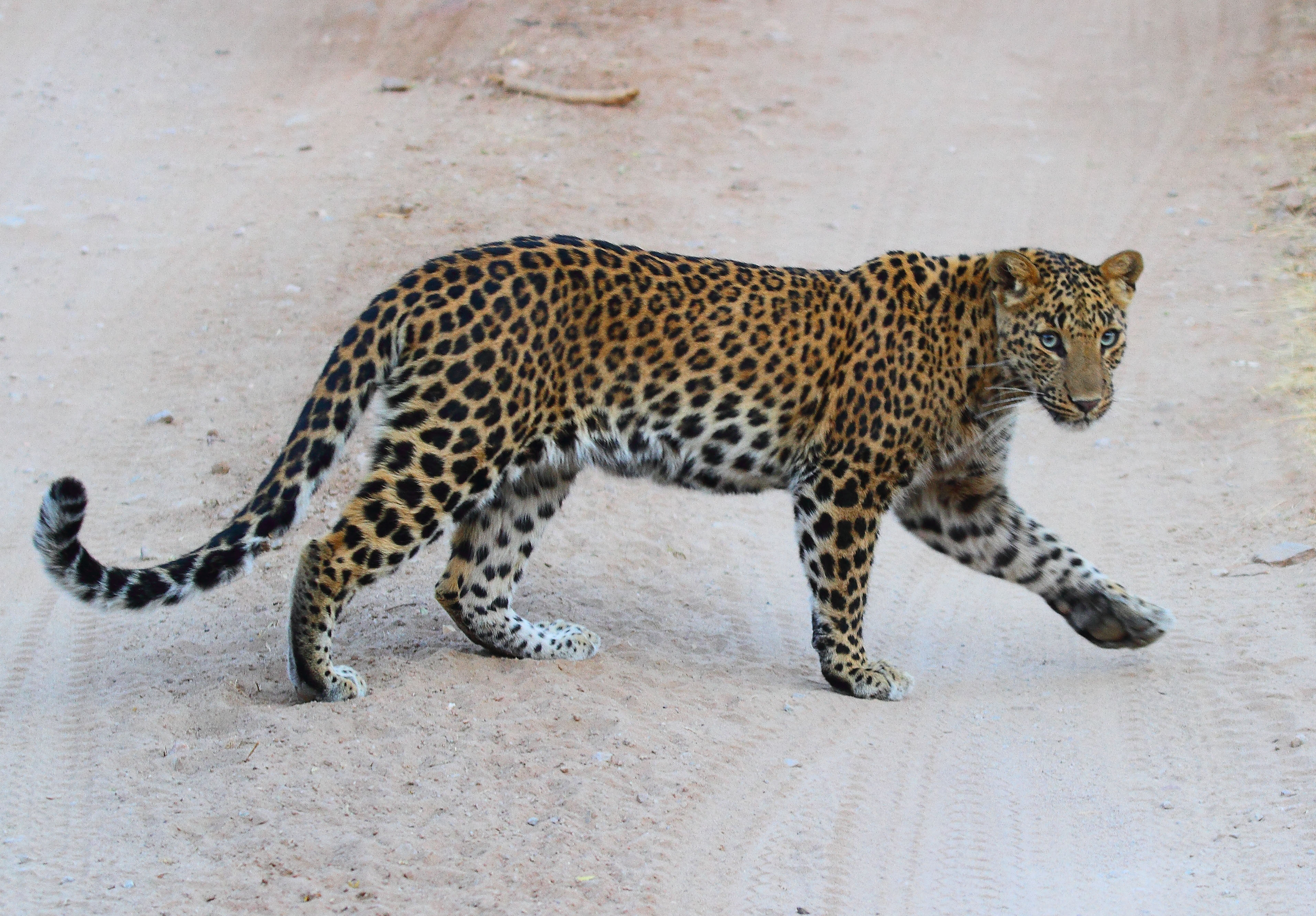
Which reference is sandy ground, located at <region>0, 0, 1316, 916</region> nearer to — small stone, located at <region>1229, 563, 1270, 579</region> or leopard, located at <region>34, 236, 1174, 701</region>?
small stone, located at <region>1229, 563, 1270, 579</region>

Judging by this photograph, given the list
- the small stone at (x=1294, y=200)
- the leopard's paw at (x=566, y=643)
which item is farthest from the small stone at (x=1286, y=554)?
the small stone at (x=1294, y=200)

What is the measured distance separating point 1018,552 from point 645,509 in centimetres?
275

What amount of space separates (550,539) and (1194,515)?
421 cm

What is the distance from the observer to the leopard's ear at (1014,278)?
6.75m

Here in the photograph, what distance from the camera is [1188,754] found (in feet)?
20.6

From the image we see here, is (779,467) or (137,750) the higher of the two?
(779,467)

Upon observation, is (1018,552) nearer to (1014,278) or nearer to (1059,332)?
(1059,332)

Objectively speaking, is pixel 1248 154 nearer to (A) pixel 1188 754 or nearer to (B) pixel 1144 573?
(B) pixel 1144 573

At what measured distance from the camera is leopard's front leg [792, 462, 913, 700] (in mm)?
6766

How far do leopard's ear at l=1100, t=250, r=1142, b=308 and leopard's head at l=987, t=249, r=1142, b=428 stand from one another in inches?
0.7

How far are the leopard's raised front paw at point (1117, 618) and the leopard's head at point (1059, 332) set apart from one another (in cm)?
103

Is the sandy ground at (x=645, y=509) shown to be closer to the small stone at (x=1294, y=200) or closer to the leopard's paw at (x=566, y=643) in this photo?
the leopard's paw at (x=566, y=643)

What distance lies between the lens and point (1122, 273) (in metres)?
7.00

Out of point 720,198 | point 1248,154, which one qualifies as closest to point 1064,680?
point 720,198
